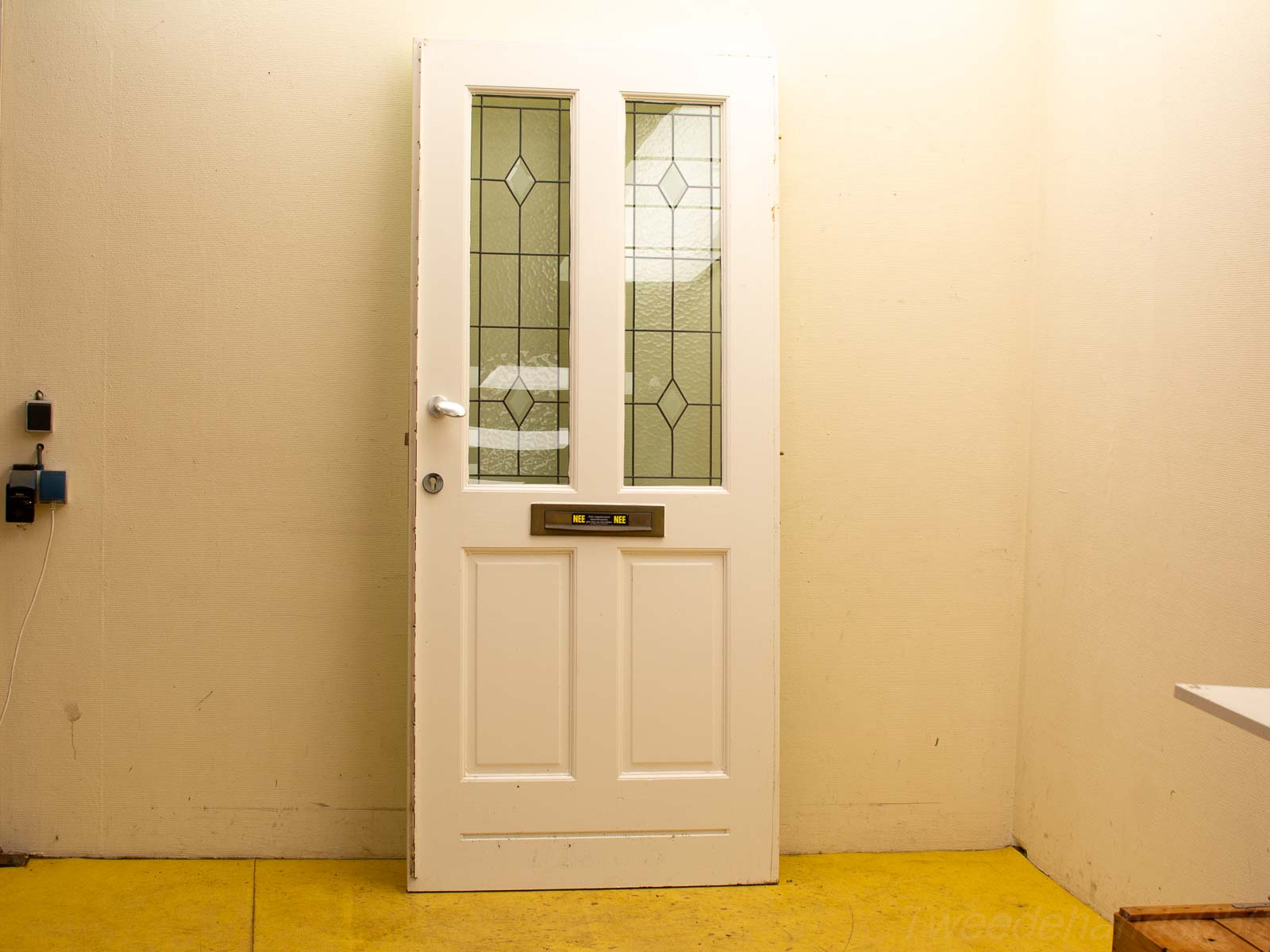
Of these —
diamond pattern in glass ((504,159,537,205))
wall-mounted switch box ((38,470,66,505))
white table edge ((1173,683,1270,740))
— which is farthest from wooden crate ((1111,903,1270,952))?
wall-mounted switch box ((38,470,66,505))

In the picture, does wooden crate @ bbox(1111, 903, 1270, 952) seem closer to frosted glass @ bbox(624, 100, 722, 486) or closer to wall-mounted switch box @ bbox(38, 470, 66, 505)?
frosted glass @ bbox(624, 100, 722, 486)

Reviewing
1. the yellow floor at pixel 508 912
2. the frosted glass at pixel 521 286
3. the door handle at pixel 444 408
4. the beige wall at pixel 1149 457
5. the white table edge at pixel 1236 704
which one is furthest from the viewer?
the frosted glass at pixel 521 286

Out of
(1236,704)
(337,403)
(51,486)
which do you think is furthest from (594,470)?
(1236,704)

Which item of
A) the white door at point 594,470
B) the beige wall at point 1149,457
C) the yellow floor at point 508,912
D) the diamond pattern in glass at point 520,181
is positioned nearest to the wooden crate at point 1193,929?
the beige wall at point 1149,457

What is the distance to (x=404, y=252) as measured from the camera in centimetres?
273

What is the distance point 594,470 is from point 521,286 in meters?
0.52

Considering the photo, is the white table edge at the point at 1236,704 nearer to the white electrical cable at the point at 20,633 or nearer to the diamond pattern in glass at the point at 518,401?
the diamond pattern in glass at the point at 518,401

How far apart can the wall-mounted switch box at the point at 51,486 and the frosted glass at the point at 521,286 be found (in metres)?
1.13

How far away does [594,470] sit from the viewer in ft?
8.52

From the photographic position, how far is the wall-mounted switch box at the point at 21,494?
2611 millimetres

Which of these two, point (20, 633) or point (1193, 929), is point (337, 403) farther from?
point (1193, 929)

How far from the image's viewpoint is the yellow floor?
7.52ft

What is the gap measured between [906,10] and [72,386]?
2.50 m

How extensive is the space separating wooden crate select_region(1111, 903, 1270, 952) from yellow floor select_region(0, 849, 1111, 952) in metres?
0.95
